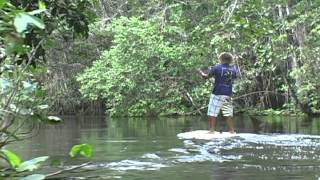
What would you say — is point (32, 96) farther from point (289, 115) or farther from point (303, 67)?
point (289, 115)

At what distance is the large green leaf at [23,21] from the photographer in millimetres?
2025

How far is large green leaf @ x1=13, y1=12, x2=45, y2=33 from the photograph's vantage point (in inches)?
79.7

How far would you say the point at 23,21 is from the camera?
6.68 ft

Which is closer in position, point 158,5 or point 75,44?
point 158,5

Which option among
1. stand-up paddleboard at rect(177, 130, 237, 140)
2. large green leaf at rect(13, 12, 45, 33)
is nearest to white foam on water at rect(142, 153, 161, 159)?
stand-up paddleboard at rect(177, 130, 237, 140)

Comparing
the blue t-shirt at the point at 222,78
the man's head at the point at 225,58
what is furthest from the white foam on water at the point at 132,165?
the man's head at the point at 225,58

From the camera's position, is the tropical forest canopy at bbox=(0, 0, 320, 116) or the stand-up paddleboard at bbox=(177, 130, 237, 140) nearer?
the stand-up paddleboard at bbox=(177, 130, 237, 140)

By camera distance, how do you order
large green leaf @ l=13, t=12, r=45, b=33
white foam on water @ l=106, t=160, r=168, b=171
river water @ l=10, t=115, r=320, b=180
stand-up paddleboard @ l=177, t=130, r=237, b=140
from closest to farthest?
A: large green leaf @ l=13, t=12, r=45, b=33 < river water @ l=10, t=115, r=320, b=180 < white foam on water @ l=106, t=160, r=168, b=171 < stand-up paddleboard @ l=177, t=130, r=237, b=140

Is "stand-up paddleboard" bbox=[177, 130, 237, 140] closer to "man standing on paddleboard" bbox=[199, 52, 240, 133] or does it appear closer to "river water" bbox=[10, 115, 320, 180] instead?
"river water" bbox=[10, 115, 320, 180]

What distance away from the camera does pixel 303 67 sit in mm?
20750

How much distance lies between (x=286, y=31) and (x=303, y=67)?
1.78 meters

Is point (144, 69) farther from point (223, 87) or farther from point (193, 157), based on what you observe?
point (193, 157)

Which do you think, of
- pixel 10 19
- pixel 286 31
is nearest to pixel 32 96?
pixel 10 19

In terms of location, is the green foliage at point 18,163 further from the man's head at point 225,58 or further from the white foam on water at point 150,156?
the man's head at point 225,58
